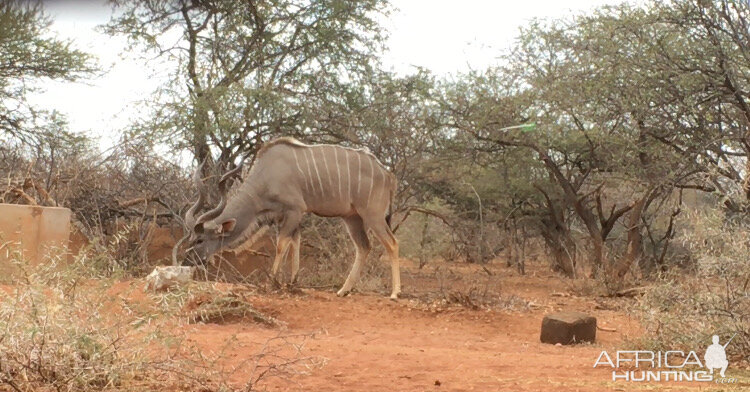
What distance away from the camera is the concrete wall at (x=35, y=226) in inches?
240

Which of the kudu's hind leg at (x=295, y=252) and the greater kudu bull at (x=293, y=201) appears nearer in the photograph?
the kudu's hind leg at (x=295, y=252)

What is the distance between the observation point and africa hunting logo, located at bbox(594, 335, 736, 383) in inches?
134

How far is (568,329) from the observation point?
17.8 ft

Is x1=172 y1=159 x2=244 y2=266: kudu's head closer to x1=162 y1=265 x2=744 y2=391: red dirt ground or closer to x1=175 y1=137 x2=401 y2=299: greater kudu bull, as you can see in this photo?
x1=175 y1=137 x2=401 y2=299: greater kudu bull

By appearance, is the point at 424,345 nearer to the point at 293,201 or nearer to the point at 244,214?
the point at 293,201

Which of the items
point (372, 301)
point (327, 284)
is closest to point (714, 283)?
point (372, 301)

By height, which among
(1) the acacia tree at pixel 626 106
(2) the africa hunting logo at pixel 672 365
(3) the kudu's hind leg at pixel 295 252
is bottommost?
(2) the africa hunting logo at pixel 672 365

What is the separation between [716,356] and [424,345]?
1.90m

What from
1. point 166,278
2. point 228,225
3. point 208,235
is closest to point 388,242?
point 228,225

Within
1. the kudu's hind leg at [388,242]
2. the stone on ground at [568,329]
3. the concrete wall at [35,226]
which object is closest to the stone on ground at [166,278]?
the concrete wall at [35,226]

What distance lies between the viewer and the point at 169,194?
8797 millimetres

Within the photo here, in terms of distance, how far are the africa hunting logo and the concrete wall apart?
4.00 metres

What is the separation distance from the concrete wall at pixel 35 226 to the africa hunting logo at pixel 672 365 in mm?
3998

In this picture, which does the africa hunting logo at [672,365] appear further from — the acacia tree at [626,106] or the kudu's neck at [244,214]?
the kudu's neck at [244,214]
